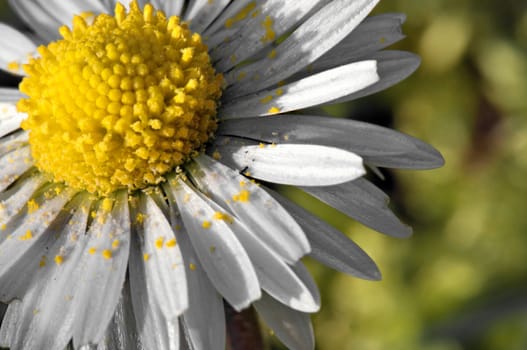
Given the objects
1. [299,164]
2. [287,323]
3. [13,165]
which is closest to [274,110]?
[299,164]

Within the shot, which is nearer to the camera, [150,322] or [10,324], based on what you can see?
[150,322]

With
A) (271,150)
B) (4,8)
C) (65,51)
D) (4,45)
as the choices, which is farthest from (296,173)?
(4,8)

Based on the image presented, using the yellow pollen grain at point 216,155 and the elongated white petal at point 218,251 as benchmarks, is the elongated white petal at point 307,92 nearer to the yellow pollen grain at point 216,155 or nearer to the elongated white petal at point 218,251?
the yellow pollen grain at point 216,155

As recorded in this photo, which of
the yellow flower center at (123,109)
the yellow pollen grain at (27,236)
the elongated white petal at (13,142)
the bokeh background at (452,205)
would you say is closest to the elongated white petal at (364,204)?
the yellow flower center at (123,109)

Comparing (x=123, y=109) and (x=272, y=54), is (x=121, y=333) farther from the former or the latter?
(x=272, y=54)

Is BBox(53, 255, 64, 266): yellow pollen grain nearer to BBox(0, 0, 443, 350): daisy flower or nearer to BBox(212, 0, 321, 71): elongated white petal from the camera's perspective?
BBox(0, 0, 443, 350): daisy flower

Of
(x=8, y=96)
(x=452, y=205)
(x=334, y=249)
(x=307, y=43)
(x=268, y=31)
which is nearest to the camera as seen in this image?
(x=334, y=249)

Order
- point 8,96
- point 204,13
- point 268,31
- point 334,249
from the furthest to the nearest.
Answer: point 8,96 < point 204,13 < point 268,31 < point 334,249

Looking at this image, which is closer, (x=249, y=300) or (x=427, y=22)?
(x=249, y=300)

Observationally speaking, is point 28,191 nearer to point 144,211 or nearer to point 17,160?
point 17,160
